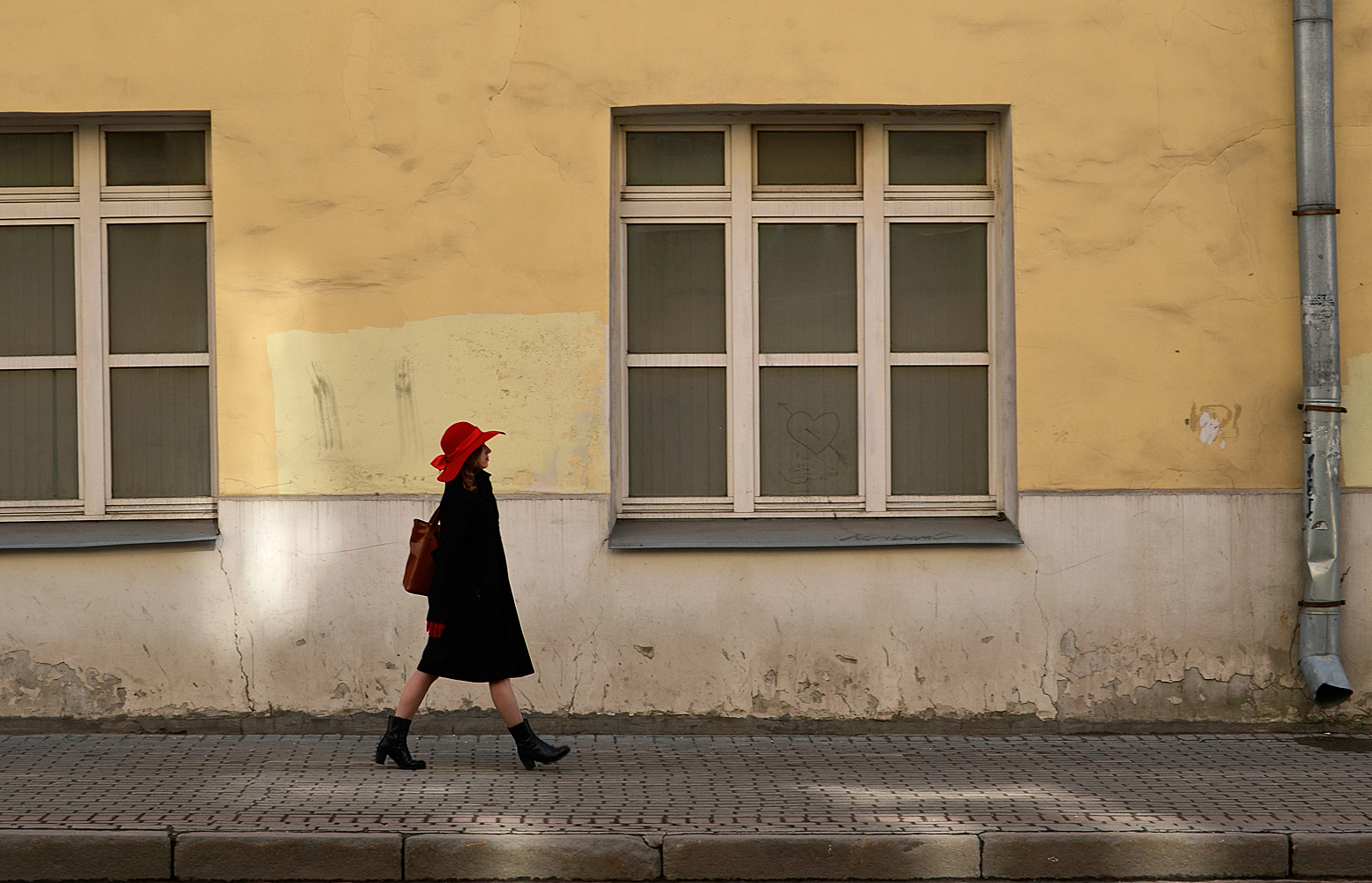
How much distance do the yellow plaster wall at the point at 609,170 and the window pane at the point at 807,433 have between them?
0.98 metres

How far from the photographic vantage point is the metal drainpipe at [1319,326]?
23.2 feet

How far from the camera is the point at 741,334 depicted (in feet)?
24.6

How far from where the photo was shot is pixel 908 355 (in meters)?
7.57

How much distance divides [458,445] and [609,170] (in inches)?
75.8

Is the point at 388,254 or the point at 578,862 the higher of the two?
the point at 388,254

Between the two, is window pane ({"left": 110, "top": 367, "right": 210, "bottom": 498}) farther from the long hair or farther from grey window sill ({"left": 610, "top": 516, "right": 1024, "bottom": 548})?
grey window sill ({"left": 610, "top": 516, "right": 1024, "bottom": 548})

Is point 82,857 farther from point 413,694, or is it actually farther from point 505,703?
point 505,703

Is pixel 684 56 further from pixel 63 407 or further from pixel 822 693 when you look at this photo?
pixel 63 407

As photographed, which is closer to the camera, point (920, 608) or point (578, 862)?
point (578, 862)

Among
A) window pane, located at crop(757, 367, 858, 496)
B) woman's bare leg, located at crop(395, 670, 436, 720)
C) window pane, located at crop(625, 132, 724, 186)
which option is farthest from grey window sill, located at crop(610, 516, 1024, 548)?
window pane, located at crop(625, 132, 724, 186)

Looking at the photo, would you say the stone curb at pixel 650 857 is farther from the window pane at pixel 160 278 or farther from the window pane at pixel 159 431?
the window pane at pixel 160 278

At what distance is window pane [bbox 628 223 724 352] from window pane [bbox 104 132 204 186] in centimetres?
248

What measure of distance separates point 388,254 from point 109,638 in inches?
99.7

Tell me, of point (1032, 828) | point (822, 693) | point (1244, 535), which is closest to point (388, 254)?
point (822, 693)
